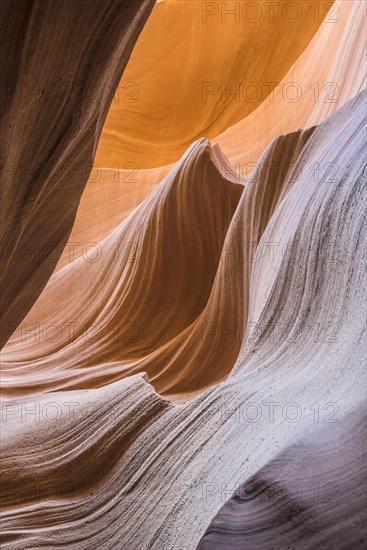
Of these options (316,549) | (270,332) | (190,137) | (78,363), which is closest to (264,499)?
(316,549)

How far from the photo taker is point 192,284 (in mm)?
2773

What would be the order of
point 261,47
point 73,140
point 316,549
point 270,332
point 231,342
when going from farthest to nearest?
point 261,47 < point 231,342 < point 270,332 < point 73,140 < point 316,549

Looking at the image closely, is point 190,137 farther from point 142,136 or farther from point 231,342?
point 231,342

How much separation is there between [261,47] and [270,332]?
3029 millimetres

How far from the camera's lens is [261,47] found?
4.34 meters

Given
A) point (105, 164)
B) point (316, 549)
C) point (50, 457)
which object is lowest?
point (316, 549)

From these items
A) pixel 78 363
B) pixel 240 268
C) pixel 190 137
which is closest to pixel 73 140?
pixel 240 268

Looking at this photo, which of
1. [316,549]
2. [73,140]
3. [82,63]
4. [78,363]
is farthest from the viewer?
[78,363]

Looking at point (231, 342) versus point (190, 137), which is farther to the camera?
point (190, 137)

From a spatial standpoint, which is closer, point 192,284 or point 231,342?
point 231,342

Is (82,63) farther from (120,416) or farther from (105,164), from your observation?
(105,164)

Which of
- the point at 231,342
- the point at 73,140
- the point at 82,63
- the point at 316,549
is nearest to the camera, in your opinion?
the point at 316,549

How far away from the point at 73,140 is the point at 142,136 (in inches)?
124

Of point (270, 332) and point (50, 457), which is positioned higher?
point (270, 332)
